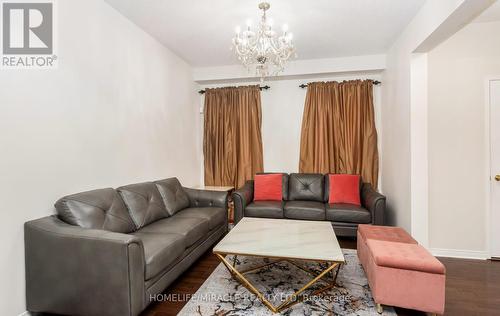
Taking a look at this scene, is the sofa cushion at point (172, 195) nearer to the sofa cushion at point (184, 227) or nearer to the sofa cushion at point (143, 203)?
the sofa cushion at point (143, 203)

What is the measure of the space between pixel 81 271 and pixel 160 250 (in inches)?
20.0

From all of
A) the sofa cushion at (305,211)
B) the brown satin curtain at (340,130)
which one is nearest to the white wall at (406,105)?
the brown satin curtain at (340,130)

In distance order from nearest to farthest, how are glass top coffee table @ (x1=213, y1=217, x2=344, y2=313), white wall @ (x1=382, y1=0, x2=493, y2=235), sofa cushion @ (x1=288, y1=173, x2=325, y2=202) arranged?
glass top coffee table @ (x1=213, y1=217, x2=344, y2=313), white wall @ (x1=382, y1=0, x2=493, y2=235), sofa cushion @ (x1=288, y1=173, x2=325, y2=202)

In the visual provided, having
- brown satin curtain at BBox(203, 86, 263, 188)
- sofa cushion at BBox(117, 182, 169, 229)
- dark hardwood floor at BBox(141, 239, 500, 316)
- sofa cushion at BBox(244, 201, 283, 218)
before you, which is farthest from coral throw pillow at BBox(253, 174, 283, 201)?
sofa cushion at BBox(117, 182, 169, 229)

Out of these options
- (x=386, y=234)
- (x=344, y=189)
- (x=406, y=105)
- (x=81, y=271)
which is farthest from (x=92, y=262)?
(x=406, y=105)

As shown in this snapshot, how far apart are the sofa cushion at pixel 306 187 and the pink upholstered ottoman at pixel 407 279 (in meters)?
1.83

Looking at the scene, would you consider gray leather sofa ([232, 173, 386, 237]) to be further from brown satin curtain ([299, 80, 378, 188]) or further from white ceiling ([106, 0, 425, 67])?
white ceiling ([106, 0, 425, 67])

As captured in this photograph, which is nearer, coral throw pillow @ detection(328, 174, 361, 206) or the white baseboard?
the white baseboard

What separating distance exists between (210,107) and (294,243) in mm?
3076

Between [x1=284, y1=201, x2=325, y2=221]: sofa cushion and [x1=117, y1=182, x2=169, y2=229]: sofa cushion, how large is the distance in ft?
5.21

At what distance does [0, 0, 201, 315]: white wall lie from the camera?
171 cm

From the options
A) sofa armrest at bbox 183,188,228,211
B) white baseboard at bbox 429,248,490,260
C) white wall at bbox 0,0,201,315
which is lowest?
white baseboard at bbox 429,248,490,260

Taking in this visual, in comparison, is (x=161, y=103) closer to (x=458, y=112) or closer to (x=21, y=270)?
(x=21, y=270)

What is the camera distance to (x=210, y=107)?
14.6ft
